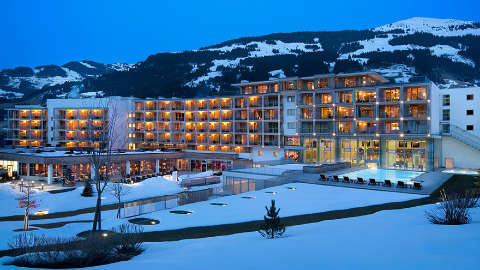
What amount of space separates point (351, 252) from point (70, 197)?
34137mm

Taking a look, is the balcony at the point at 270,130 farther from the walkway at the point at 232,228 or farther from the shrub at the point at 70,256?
the shrub at the point at 70,256

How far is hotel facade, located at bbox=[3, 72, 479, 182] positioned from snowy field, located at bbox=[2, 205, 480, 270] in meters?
22.5

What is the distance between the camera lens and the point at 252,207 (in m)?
22.9

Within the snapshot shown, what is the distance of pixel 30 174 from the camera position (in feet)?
174

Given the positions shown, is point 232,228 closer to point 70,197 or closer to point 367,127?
point 70,197

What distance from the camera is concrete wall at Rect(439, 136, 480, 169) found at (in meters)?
43.7

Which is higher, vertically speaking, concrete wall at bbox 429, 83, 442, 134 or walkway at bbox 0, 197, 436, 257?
concrete wall at bbox 429, 83, 442, 134

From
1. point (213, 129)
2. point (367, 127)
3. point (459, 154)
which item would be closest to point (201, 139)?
point (213, 129)

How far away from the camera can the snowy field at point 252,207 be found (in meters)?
20.0

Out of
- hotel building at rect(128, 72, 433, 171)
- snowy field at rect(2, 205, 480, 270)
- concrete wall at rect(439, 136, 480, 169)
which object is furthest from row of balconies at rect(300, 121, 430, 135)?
snowy field at rect(2, 205, 480, 270)

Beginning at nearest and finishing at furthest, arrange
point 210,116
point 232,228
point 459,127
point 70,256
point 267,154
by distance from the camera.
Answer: point 70,256 → point 232,228 → point 459,127 → point 267,154 → point 210,116

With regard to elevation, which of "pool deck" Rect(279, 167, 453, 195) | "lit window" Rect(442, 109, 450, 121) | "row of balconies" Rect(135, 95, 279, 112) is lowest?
"pool deck" Rect(279, 167, 453, 195)

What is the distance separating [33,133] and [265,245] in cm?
8161

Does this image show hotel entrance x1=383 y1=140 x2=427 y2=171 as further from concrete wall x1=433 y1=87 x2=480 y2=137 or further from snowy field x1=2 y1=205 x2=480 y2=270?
snowy field x1=2 y1=205 x2=480 y2=270
